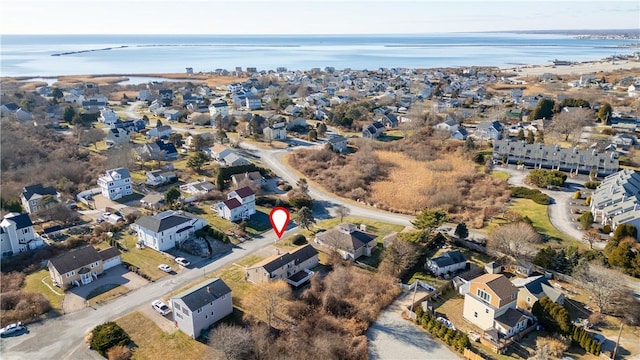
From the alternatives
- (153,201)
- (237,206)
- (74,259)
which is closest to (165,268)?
(74,259)

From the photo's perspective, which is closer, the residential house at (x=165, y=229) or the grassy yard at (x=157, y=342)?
the grassy yard at (x=157, y=342)

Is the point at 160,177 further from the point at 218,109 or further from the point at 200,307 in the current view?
the point at 218,109

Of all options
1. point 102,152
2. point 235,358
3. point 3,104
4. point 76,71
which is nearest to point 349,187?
point 235,358

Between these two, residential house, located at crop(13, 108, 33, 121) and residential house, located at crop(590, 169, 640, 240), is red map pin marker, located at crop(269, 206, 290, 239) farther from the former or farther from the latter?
residential house, located at crop(13, 108, 33, 121)

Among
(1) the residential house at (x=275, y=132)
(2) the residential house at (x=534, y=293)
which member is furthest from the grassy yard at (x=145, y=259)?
(1) the residential house at (x=275, y=132)

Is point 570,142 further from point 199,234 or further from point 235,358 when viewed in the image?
point 235,358

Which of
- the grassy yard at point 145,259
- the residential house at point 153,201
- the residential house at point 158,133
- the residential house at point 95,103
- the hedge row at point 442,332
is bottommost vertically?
the grassy yard at point 145,259

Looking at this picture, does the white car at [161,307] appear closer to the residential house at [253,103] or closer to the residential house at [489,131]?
the residential house at [489,131]

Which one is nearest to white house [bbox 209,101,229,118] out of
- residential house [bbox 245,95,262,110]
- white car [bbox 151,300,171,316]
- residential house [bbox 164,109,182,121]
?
residential house [bbox 164,109,182,121]
